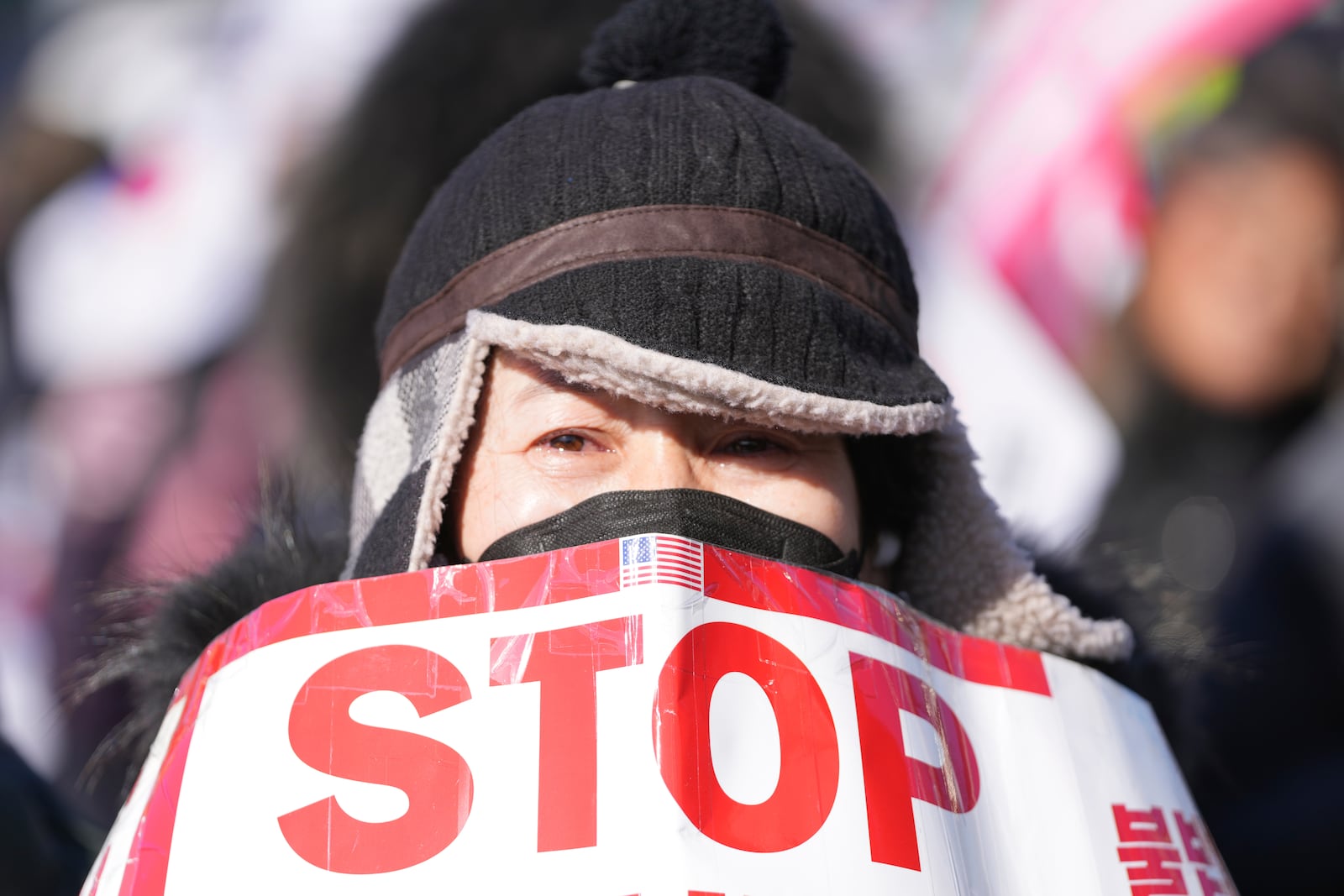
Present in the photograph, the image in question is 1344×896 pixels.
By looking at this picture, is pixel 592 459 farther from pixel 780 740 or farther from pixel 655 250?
pixel 780 740

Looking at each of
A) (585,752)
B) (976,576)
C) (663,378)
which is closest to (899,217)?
(976,576)

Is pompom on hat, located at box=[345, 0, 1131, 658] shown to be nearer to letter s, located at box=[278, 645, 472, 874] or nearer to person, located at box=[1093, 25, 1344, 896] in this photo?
letter s, located at box=[278, 645, 472, 874]

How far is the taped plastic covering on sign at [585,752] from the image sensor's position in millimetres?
970

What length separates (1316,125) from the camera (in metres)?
3.58

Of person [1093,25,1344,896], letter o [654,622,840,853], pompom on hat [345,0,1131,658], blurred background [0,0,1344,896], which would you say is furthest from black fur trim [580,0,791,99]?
person [1093,25,1344,896]

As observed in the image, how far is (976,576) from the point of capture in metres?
1.59

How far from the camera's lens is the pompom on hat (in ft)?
4.27

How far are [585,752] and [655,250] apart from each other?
0.61 m

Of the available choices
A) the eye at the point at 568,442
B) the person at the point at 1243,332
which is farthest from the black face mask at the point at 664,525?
→ the person at the point at 1243,332

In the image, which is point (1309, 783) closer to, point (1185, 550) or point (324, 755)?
point (1185, 550)

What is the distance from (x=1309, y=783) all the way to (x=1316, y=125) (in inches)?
83.9

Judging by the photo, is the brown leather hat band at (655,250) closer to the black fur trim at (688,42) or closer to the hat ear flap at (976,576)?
the hat ear flap at (976,576)

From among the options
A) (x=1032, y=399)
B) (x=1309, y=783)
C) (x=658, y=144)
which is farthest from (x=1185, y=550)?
(x=658, y=144)

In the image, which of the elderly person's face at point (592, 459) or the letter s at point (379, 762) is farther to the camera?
the elderly person's face at point (592, 459)
